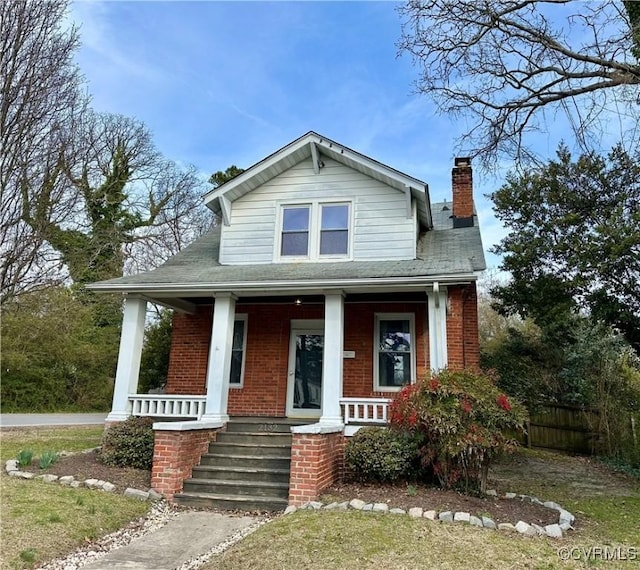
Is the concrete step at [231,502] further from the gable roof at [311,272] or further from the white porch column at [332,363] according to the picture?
the gable roof at [311,272]

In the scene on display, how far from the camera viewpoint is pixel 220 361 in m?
8.86

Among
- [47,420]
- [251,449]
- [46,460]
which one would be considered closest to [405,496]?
[251,449]

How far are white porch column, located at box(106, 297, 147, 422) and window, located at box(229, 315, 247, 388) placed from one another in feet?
7.27

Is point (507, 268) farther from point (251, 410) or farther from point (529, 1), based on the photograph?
point (251, 410)

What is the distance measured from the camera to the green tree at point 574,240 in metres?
10.2

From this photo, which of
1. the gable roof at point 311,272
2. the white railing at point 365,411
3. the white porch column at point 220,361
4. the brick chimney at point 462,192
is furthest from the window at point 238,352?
the brick chimney at point 462,192

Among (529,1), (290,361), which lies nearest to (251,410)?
(290,361)

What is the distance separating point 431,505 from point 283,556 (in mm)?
2335

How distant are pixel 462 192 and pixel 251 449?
8.56 metres

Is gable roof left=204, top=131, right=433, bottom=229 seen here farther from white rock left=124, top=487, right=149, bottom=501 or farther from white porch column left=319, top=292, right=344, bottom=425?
white rock left=124, top=487, right=149, bottom=501

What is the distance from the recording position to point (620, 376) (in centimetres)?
1241

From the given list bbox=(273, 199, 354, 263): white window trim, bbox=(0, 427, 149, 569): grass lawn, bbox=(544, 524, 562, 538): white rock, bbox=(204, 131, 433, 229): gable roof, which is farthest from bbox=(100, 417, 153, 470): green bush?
bbox=(544, 524, 562, 538): white rock

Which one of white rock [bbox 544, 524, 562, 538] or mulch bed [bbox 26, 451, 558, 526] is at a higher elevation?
mulch bed [bbox 26, 451, 558, 526]

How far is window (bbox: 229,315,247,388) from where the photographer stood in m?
10.7
